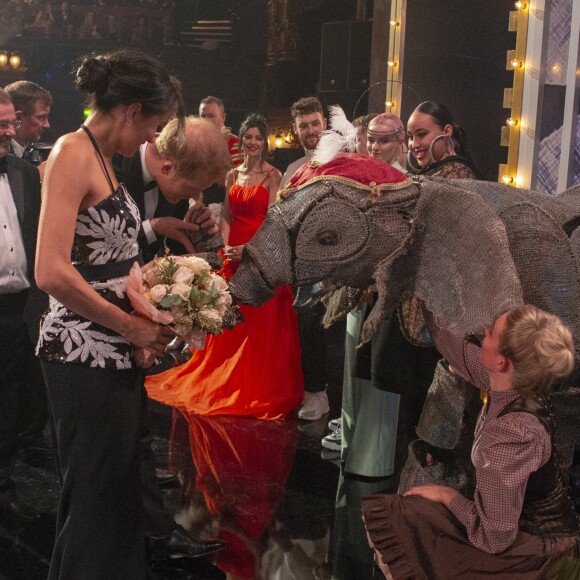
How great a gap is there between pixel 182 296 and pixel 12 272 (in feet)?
6.03

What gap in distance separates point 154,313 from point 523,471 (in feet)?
3.63

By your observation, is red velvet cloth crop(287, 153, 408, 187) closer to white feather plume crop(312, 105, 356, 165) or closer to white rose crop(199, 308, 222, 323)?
white feather plume crop(312, 105, 356, 165)

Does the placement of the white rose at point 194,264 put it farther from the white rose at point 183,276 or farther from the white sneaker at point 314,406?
the white sneaker at point 314,406

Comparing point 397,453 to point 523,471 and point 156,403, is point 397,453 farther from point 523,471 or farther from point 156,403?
point 523,471

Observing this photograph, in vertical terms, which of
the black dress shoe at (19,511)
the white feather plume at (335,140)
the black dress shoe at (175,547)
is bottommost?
the black dress shoe at (19,511)

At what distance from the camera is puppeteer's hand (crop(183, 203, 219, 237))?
338 centimetres

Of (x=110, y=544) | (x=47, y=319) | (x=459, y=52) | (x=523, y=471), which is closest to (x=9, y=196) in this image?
(x=47, y=319)

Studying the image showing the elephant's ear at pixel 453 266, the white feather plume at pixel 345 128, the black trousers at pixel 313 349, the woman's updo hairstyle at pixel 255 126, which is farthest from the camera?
the woman's updo hairstyle at pixel 255 126

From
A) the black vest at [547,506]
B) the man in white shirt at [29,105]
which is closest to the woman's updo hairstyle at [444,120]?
the black vest at [547,506]

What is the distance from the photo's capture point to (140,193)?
3.47 metres

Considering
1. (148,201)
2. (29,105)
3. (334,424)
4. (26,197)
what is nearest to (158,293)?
(148,201)

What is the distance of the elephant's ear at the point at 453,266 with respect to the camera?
253cm

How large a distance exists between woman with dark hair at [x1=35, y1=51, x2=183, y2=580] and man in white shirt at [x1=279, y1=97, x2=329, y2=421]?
9.71 feet

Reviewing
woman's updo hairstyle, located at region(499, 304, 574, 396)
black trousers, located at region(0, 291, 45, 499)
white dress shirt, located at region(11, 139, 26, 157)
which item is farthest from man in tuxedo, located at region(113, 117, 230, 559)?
white dress shirt, located at region(11, 139, 26, 157)
